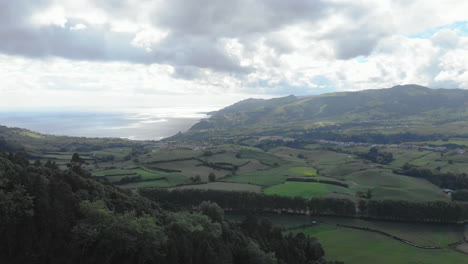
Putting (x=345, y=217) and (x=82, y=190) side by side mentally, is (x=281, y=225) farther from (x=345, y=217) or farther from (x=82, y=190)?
(x=82, y=190)

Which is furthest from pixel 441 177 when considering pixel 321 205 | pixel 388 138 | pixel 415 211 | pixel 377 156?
pixel 388 138

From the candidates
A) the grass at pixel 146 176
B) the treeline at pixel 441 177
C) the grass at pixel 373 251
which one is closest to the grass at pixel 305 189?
the grass at pixel 373 251

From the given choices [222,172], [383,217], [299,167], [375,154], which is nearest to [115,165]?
[222,172]

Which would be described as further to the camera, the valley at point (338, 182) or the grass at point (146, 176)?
the grass at point (146, 176)

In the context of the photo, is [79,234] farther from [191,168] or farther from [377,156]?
[377,156]

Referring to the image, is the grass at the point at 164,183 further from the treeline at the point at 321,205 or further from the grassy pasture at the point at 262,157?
the grassy pasture at the point at 262,157

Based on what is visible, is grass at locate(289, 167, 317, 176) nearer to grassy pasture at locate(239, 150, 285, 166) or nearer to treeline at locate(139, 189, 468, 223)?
grassy pasture at locate(239, 150, 285, 166)

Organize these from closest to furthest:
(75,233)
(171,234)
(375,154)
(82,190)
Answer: (75,233), (171,234), (82,190), (375,154)

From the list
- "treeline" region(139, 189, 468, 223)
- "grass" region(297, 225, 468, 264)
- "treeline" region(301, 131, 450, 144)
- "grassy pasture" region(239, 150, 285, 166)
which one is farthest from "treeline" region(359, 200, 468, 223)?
"treeline" region(301, 131, 450, 144)
